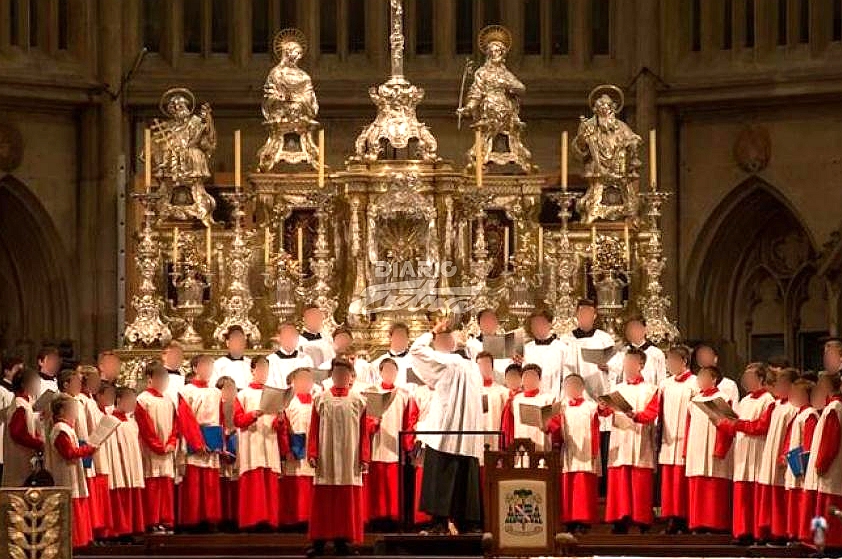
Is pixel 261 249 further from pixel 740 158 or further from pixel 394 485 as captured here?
pixel 740 158

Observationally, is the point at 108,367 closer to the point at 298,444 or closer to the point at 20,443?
the point at 298,444

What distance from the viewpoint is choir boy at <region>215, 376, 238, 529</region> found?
19.8 metres

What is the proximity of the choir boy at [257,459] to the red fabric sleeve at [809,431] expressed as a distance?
4401mm

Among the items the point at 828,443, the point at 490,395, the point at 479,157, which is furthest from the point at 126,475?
the point at 828,443

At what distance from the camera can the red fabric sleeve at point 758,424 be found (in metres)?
18.8

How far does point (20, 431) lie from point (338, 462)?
2533 millimetres

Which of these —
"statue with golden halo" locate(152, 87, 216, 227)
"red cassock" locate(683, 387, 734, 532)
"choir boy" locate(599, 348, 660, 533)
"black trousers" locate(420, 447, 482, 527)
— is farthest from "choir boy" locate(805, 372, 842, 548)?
"statue with golden halo" locate(152, 87, 216, 227)

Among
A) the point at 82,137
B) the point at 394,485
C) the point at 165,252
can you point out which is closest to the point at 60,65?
the point at 82,137

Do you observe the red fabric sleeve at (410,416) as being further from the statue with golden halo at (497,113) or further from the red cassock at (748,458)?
the statue with golden halo at (497,113)

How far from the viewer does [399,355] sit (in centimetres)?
2005

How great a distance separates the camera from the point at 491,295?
21797mm

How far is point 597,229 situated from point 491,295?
1380 mm

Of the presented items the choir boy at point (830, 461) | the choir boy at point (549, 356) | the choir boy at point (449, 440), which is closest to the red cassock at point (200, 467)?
the choir boy at point (449, 440)

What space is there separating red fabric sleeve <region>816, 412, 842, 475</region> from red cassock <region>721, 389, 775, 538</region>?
1144 mm
